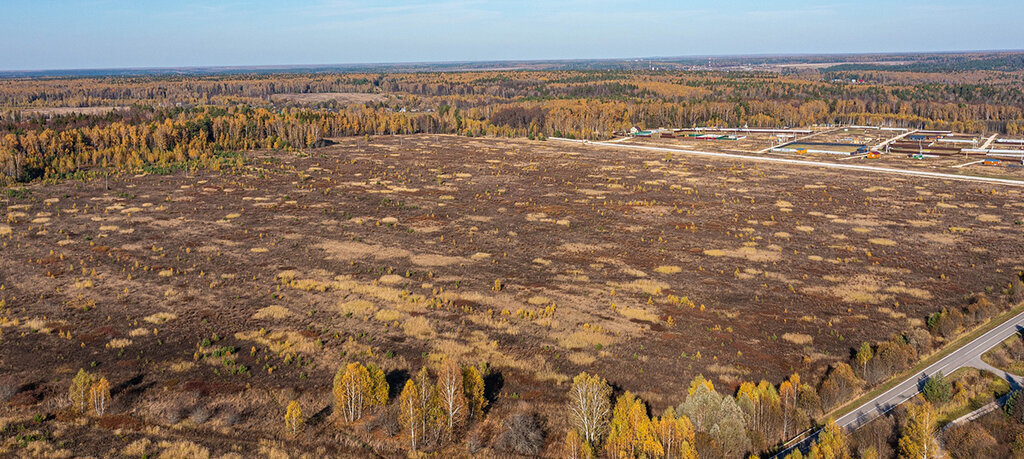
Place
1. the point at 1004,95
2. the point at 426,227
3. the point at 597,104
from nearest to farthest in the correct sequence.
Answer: the point at 426,227
the point at 597,104
the point at 1004,95

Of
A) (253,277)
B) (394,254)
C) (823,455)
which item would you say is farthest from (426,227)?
(823,455)

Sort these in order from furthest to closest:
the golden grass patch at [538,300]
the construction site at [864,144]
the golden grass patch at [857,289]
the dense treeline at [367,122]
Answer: the dense treeline at [367,122], the construction site at [864,144], the golden grass patch at [857,289], the golden grass patch at [538,300]

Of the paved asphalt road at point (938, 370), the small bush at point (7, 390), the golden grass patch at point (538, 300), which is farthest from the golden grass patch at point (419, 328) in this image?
the paved asphalt road at point (938, 370)

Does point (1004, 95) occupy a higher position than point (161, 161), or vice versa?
point (1004, 95)

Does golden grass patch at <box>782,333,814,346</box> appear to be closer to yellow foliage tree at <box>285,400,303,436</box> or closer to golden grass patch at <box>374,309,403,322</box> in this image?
golden grass patch at <box>374,309,403,322</box>

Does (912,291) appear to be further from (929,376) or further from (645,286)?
(645,286)

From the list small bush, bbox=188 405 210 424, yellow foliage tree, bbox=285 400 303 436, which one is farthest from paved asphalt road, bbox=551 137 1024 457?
small bush, bbox=188 405 210 424

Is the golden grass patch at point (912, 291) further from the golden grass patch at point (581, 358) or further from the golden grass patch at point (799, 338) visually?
the golden grass patch at point (581, 358)

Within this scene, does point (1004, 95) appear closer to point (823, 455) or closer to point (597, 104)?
point (597, 104)
